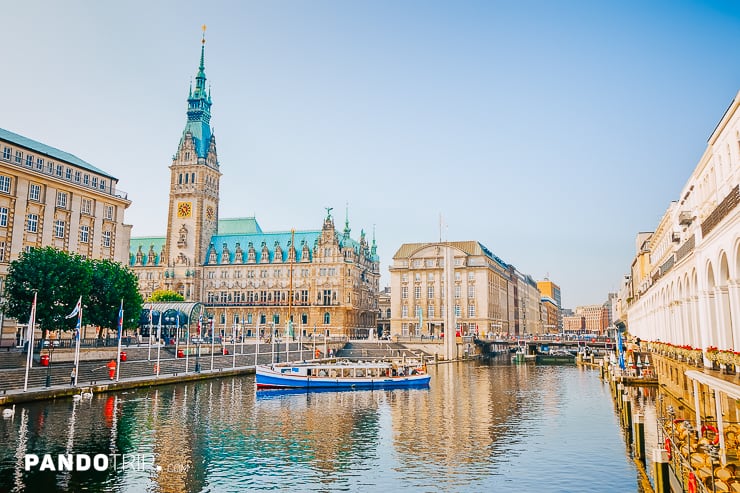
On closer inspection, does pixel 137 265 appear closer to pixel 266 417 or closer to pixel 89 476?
pixel 266 417

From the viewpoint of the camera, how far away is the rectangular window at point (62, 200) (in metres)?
82.6

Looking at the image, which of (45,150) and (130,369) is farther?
(45,150)

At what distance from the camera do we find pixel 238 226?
170125mm

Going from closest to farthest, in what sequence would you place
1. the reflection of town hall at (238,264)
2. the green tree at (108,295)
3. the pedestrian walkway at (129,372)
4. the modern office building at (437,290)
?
the pedestrian walkway at (129,372) → the green tree at (108,295) → the modern office building at (437,290) → the reflection of town hall at (238,264)

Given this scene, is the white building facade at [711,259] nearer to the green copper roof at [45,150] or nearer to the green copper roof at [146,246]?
the green copper roof at [45,150]

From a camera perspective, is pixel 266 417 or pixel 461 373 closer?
pixel 266 417

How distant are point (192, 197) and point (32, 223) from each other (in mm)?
74237

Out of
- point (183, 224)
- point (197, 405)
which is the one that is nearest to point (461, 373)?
point (197, 405)

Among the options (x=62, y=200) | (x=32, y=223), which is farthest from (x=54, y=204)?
(x=32, y=223)

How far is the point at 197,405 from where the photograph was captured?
5025cm

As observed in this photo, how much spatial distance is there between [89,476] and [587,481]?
2372 cm

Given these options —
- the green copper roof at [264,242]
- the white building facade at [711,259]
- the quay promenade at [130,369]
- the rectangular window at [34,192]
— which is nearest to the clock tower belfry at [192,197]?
the green copper roof at [264,242]

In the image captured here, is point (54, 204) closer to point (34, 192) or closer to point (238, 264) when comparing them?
point (34, 192)

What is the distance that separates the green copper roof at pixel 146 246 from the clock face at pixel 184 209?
52.8ft
